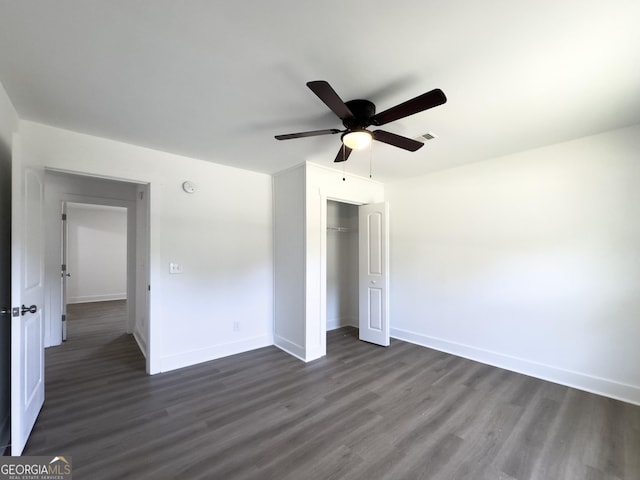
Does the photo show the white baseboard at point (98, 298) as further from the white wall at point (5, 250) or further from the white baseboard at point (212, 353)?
the white wall at point (5, 250)

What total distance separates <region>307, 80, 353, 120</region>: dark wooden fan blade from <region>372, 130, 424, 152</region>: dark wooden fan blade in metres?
0.32

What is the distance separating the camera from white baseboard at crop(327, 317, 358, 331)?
4.86 meters

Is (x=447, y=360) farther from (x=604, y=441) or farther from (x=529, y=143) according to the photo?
(x=529, y=143)

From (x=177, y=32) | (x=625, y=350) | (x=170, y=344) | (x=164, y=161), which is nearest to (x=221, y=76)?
(x=177, y=32)

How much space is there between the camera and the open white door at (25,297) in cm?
177

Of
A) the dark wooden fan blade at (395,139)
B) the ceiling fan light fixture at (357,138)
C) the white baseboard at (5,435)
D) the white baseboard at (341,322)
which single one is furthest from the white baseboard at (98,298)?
the dark wooden fan blade at (395,139)

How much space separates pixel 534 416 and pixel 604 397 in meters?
0.93

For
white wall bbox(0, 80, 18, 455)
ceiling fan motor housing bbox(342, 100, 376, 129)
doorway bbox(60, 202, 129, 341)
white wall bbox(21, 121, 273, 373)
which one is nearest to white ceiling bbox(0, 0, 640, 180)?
ceiling fan motor housing bbox(342, 100, 376, 129)

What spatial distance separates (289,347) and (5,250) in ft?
9.48

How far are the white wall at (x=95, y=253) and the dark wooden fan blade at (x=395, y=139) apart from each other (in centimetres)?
773

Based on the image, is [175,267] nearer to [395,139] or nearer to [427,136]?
[395,139]

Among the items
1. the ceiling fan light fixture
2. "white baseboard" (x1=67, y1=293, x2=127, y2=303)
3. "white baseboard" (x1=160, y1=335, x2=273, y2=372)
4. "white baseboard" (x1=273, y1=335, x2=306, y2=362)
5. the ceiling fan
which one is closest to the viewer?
the ceiling fan

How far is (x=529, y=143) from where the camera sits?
293 cm

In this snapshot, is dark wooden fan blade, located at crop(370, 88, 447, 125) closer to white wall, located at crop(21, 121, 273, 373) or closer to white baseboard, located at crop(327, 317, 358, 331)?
white wall, located at crop(21, 121, 273, 373)
